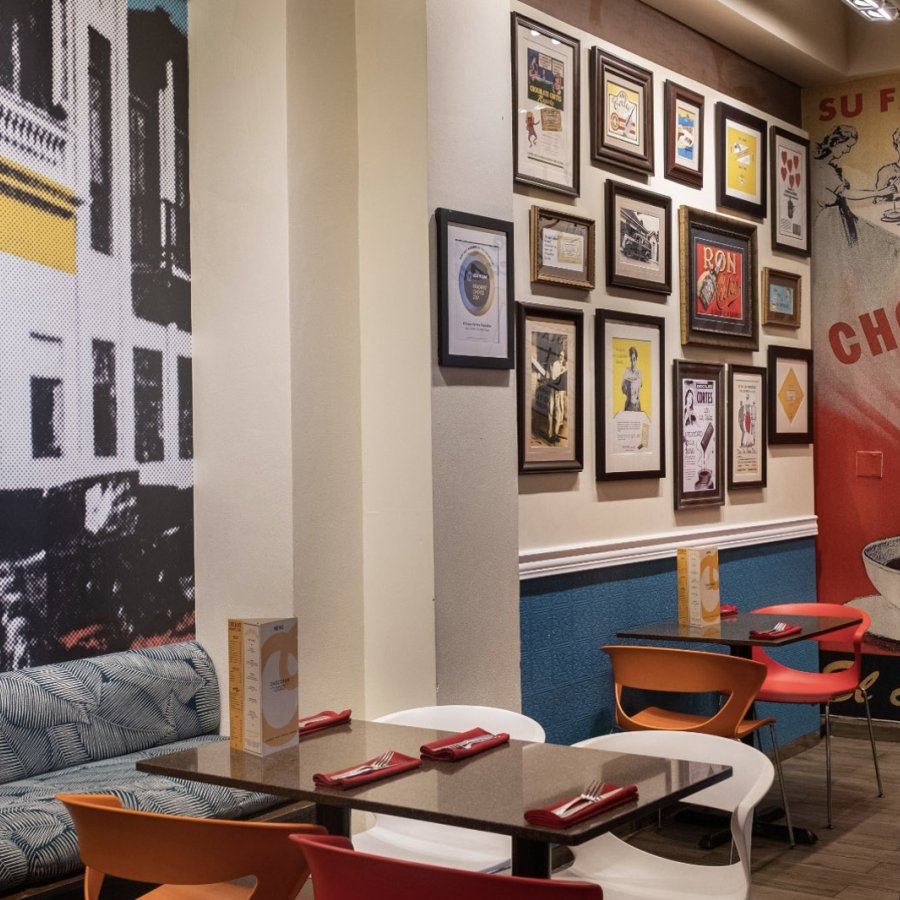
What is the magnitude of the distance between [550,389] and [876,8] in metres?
2.27

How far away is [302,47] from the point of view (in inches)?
147

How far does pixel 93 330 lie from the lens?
12.1 ft

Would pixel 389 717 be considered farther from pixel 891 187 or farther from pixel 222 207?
pixel 891 187

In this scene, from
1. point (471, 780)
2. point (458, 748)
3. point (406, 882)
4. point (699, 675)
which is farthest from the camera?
point (699, 675)

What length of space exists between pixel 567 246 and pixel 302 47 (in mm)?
1316

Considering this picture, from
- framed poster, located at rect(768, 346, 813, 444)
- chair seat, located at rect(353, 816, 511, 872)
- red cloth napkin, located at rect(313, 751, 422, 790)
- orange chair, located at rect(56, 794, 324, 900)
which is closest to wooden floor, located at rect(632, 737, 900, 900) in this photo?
chair seat, located at rect(353, 816, 511, 872)

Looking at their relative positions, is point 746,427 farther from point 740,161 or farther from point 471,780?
point 471,780

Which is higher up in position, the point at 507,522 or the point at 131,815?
the point at 507,522

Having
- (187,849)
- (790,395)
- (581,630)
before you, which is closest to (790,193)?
(790,395)

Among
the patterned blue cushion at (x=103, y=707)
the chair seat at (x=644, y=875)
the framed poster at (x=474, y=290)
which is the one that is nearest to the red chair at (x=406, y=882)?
the chair seat at (x=644, y=875)

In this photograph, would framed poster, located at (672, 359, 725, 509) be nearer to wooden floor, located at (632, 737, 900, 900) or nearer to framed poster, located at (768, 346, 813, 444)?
framed poster, located at (768, 346, 813, 444)

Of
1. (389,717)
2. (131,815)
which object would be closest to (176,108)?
(389,717)

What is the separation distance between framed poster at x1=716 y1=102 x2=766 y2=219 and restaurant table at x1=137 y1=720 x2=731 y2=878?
3.53 meters

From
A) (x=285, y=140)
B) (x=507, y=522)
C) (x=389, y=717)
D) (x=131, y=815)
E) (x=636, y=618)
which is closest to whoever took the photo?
(x=131, y=815)
